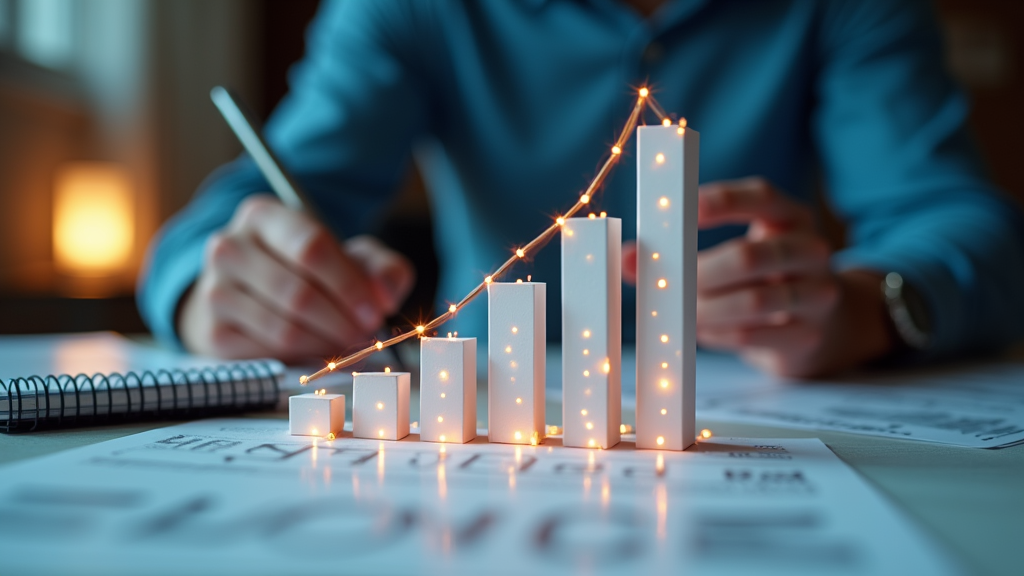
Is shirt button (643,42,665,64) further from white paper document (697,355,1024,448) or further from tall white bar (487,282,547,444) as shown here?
tall white bar (487,282,547,444)

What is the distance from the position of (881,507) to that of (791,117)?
3.32 ft

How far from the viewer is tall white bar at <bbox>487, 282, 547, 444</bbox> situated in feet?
1.56

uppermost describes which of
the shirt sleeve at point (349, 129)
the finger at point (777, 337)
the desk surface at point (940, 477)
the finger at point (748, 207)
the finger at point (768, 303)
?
the shirt sleeve at point (349, 129)

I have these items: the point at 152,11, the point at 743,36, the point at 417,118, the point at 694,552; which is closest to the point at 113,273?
the point at 152,11

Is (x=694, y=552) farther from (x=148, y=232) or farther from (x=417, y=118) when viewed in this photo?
(x=148, y=232)

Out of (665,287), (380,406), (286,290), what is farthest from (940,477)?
(286,290)

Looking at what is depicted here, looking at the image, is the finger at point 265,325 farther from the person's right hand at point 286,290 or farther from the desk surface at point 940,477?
the desk surface at point 940,477

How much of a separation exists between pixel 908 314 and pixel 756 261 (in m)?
0.23

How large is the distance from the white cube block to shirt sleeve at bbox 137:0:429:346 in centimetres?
61

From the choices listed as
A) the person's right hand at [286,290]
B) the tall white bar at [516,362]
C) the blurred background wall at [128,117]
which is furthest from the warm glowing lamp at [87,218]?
the tall white bar at [516,362]

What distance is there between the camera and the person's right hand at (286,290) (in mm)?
788

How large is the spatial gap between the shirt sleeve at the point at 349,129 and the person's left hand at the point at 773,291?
1.93 feet

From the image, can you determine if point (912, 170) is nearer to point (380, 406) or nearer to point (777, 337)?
point (777, 337)

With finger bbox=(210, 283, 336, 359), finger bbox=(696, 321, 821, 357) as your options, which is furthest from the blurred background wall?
finger bbox=(696, 321, 821, 357)
